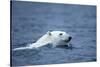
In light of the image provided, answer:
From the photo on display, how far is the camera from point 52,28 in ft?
6.00

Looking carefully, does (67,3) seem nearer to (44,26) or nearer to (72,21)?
(72,21)

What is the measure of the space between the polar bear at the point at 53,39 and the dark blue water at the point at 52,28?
0.12 ft

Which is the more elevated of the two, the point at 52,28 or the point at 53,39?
the point at 52,28

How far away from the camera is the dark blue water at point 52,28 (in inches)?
68.7

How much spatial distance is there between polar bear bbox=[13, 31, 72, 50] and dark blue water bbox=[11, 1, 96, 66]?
0.12 feet

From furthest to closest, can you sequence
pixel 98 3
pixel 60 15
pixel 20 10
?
pixel 98 3, pixel 60 15, pixel 20 10

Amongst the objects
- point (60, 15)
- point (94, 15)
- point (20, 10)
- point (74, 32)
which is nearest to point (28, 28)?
point (20, 10)

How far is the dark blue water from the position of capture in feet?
5.72

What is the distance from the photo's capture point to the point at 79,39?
1.91m

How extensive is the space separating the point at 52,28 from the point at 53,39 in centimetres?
11

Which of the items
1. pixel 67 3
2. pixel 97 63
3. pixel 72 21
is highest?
pixel 67 3

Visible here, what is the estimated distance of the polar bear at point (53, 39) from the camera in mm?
1790

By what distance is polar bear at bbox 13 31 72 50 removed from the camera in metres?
1.79

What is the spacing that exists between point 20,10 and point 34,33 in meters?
0.26
